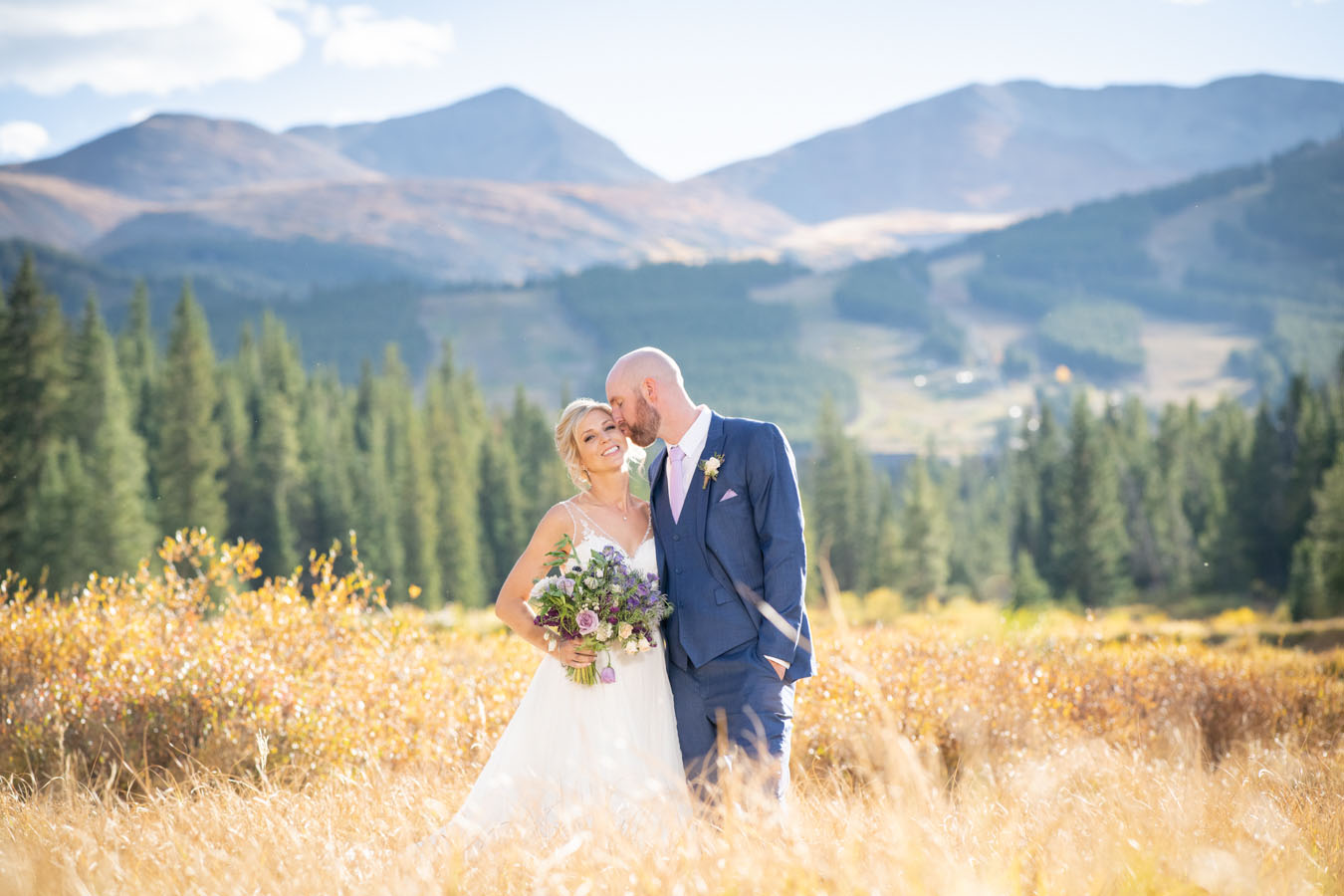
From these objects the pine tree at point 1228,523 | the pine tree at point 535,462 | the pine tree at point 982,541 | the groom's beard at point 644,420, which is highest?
the groom's beard at point 644,420

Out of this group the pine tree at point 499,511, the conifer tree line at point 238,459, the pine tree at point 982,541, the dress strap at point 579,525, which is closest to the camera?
the dress strap at point 579,525

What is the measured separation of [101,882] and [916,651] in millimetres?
7910

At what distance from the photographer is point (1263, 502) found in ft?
196

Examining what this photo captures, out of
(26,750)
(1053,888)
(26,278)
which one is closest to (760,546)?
(1053,888)

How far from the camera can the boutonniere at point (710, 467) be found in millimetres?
5469

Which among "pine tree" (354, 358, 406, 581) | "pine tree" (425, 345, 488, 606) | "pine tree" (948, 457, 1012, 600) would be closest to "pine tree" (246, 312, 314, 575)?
"pine tree" (354, 358, 406, 581)

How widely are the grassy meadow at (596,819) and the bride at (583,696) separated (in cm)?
45

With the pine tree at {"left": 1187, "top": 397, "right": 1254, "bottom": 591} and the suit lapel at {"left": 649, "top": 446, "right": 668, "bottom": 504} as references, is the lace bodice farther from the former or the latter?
the pine tree at {"left": 1187, "top": 397, "right": 1254, "bottom": 591}

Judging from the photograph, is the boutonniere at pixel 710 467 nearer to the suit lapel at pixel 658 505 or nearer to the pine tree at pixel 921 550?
the suit lapel at pixel 658 505

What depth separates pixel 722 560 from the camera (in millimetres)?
5449

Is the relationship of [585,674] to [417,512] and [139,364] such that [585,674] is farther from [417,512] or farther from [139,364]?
[139,364]

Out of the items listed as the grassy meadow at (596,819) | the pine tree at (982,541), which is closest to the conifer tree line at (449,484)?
the pine tree at (982,541)

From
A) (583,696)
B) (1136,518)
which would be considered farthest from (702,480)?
(1136,518)

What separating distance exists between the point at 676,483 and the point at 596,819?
178 cm
